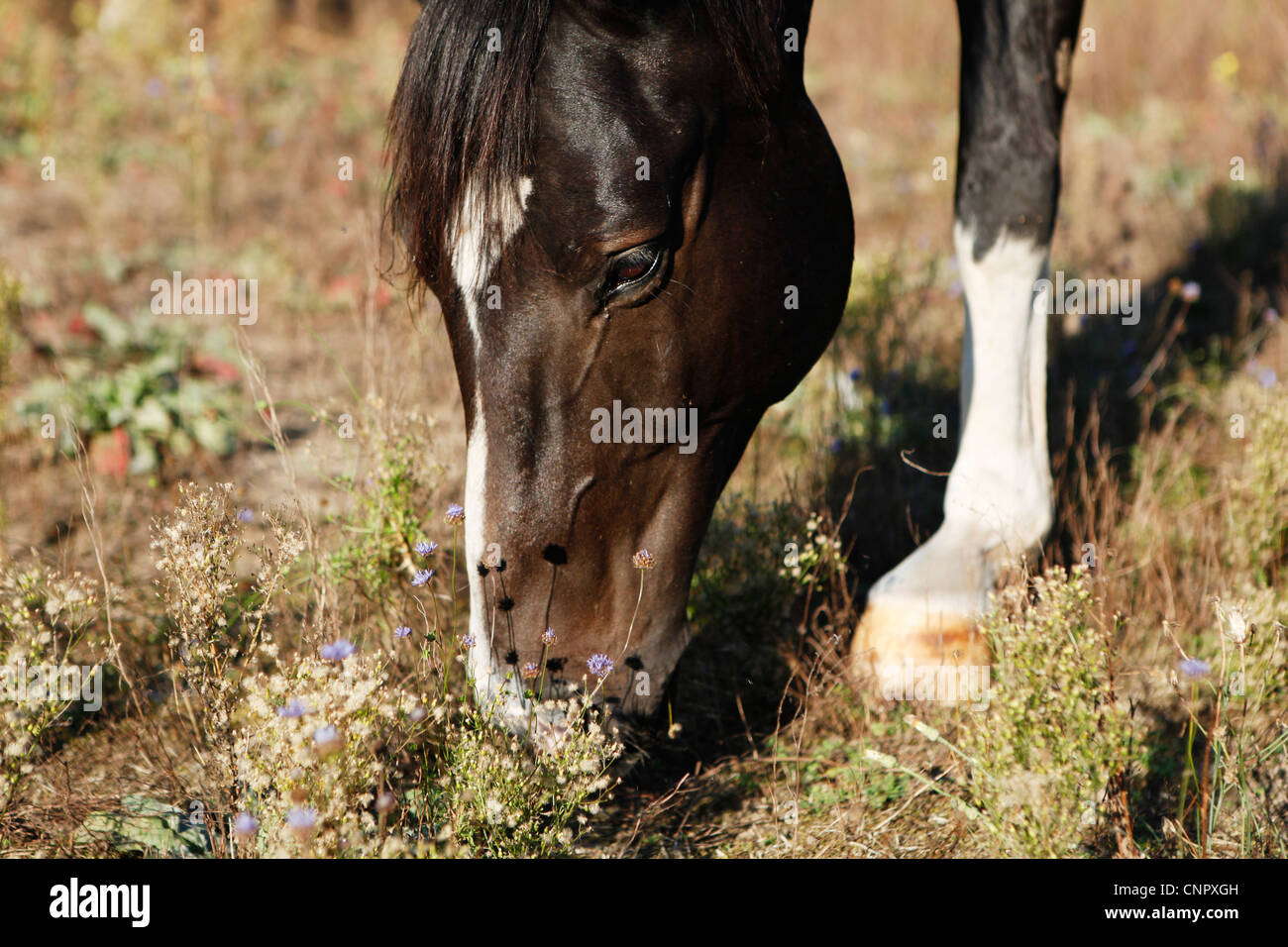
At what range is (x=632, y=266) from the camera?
1981 millimetres

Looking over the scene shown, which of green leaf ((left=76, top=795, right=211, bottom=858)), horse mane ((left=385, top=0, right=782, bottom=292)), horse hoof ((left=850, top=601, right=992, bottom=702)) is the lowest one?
green leaf ((left=76, top=795, right=211, bottom=858))

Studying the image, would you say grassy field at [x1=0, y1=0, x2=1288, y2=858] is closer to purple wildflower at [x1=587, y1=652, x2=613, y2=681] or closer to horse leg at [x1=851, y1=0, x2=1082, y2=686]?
purple wildflower at [x1=587, y1=652, x2=613, y2=681]

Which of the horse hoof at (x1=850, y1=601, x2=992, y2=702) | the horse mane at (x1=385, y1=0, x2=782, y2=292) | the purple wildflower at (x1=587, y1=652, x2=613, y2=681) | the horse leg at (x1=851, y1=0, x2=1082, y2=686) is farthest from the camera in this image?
the horse leg at (x1=851, y1=0, x2=1082, y2=686)

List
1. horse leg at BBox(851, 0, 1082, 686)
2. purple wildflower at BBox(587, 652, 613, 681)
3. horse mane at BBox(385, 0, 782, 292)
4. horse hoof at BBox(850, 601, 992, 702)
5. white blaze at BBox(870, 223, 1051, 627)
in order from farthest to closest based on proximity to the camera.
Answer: horse leg at BBox(851, 0, 1082, 686) < white blaze at BBox(870, 223, 1051, 627) < horse hoof at BBox(850, 601, 992, 702) < purple wildflower at BBox(587, 652, 613, 681) < horse mane at BBox(385, 0, 782, 292)

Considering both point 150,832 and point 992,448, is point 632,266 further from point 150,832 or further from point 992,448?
point 150,832

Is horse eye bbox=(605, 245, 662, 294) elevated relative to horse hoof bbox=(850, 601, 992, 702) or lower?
elevated

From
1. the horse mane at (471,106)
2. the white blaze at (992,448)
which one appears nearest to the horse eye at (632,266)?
the horse mane at (471,106)

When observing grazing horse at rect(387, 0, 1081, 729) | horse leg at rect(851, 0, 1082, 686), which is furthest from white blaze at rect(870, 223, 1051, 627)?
grazing horse at rect(387, 0, 1081, 729)

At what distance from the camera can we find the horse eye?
1974 mm

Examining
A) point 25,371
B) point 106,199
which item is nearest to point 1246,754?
point 25,371

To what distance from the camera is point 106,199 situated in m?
6.88

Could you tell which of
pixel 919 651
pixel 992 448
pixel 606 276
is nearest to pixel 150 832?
pixel 606 276

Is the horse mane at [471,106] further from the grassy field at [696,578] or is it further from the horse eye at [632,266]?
the grassy field at [696,578]

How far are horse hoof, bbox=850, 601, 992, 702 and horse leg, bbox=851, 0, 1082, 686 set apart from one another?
4.3 inches
